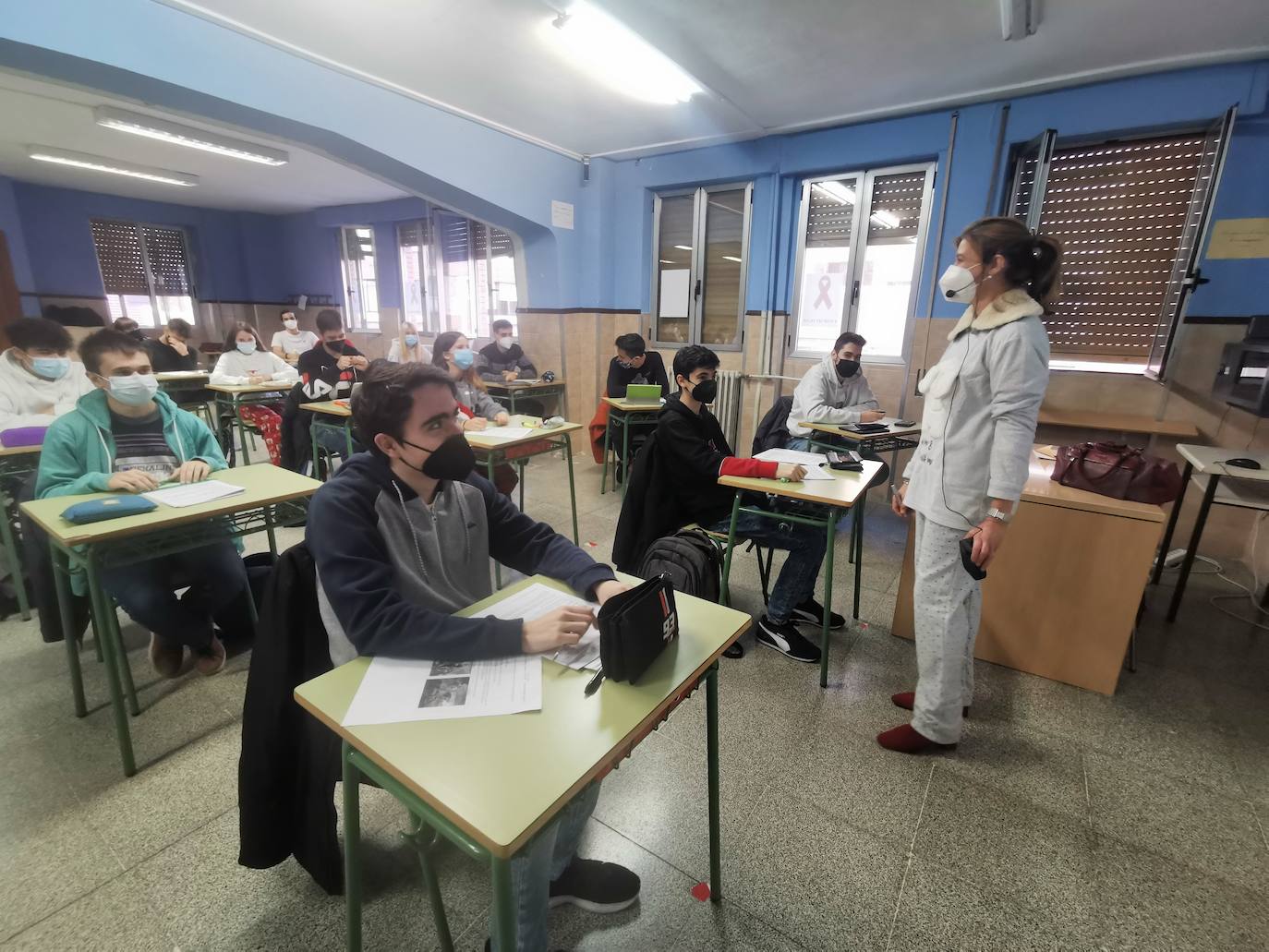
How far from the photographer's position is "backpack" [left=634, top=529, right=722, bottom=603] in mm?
2051

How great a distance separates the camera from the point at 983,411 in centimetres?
159

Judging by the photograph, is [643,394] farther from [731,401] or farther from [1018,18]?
[1018,18]

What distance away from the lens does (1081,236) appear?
3.86 m

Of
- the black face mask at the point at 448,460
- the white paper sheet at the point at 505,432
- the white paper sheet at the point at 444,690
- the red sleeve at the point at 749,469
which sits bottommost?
the white paper sheet at the point at 505,432

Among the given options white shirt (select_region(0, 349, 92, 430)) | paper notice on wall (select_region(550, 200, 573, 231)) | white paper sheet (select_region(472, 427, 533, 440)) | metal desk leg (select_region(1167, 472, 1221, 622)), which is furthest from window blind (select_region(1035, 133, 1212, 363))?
white shirt (select_region(0, 349, 92, 430))

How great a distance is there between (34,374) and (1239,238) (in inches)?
265

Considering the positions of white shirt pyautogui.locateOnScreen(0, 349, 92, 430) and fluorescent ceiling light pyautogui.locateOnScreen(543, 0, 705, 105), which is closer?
white shirt pyautogui.locateOnScreen(0, 349, 92, 430)

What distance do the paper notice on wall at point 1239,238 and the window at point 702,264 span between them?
122 inches

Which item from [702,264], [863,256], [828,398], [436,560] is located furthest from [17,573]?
[863,256]

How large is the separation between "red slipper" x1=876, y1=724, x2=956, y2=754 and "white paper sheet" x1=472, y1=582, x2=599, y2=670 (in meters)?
1.28

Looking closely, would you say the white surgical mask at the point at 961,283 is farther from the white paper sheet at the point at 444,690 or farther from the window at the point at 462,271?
the window at the point at 462,271

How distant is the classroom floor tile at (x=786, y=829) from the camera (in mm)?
1307

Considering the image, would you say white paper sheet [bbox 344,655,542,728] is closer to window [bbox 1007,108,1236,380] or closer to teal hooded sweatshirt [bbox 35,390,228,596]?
teal hooded sweatshirt [bbox 35,390,228,596]

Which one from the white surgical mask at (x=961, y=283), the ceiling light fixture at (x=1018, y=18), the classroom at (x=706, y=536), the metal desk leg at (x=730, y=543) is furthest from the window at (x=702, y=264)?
the white surgical mask at (x=961, y=283)
